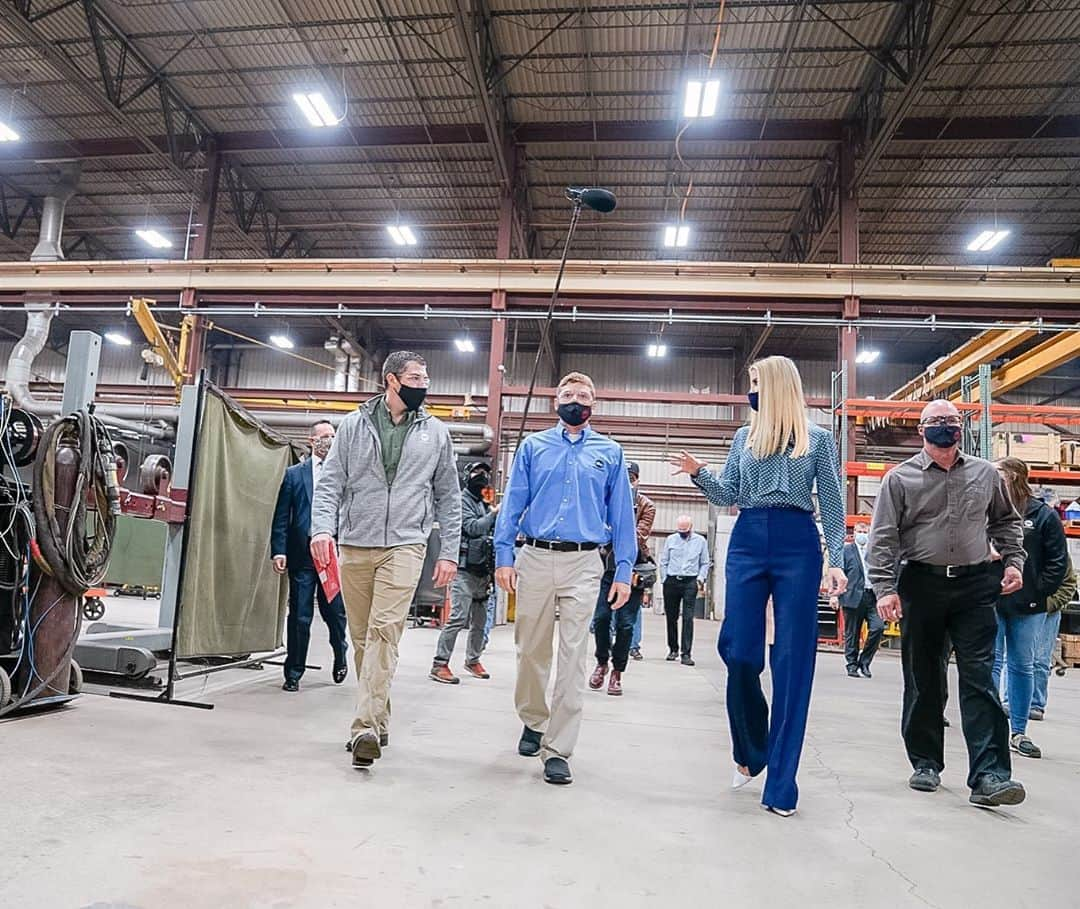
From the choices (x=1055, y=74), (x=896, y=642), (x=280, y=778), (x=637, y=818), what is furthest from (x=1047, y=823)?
(x=1055, y=74)

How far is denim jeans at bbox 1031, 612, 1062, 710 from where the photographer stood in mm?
4605

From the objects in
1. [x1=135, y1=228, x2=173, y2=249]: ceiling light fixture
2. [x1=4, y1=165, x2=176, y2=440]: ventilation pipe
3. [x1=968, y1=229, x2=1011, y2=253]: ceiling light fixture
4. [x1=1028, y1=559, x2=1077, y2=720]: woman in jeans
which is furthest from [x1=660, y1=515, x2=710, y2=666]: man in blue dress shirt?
[x1=135, y1=228, x2=173, y2=249]: ceiling light fixture

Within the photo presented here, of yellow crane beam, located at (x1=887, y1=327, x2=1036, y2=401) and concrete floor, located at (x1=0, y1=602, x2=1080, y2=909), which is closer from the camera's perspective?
concrete floor, located at (x1=0, y1=602, x2=1080, y2=909)

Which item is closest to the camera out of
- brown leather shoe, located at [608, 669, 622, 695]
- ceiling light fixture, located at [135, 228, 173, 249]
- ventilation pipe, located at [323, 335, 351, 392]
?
brown leather shoe, located at [608, 669, 622, 695]

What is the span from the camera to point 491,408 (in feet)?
44.3

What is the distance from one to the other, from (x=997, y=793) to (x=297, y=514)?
4.09m

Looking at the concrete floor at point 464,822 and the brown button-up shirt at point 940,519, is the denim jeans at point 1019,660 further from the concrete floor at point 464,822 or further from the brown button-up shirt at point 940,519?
the brown button-up shirt at point 940,519

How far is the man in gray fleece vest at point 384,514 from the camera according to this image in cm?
322

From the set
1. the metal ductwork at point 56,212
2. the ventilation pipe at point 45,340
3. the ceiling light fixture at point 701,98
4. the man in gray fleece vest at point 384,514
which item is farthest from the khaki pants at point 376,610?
the metal ductwork at point 56,212

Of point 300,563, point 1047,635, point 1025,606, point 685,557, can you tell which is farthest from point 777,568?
Answer: point 685,557

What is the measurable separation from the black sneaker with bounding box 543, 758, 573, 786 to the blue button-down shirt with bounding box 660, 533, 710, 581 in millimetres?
4987

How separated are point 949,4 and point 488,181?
8689 mm

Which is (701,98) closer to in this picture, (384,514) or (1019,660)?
(1019,660)

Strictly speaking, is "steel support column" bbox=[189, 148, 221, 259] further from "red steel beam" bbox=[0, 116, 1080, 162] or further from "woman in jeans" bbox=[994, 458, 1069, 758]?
"woman in jeans" bbox=[994, 458, 1069, 758]
